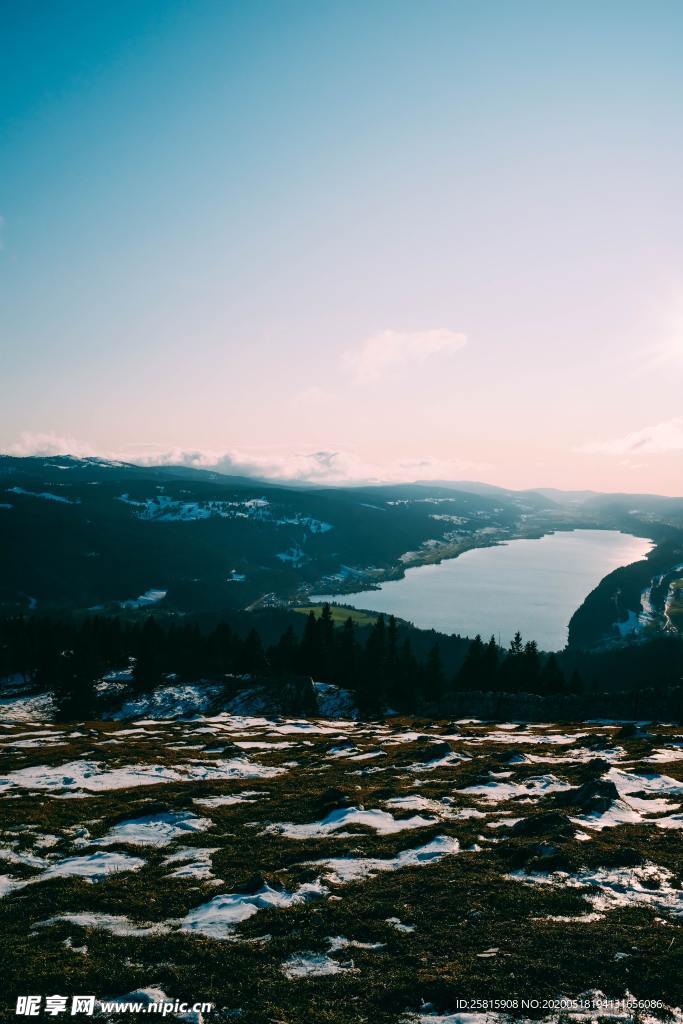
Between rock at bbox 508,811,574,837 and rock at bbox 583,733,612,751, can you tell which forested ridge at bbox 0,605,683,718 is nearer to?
rock at bbox 583,733,612,751

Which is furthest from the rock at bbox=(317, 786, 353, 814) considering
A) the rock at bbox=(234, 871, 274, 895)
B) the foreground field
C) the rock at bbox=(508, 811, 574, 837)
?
the rock at bbox=(234, 871, 274, 895)

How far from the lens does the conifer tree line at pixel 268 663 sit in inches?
3324

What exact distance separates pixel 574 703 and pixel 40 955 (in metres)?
71.2

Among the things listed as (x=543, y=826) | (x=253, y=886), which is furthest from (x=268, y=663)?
(x=253, y=886)

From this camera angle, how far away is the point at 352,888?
15.9 metres

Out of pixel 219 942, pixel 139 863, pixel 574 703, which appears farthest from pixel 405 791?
pixel 574 703

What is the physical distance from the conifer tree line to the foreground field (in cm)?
5050

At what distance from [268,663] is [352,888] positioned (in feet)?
297

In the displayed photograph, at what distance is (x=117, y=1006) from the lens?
10445 millimetres

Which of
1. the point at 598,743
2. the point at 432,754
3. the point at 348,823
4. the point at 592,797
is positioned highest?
the point at 592,797

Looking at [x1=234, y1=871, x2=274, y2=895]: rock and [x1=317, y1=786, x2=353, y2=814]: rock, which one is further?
[x1=317, y1=786, x2=353, y2=814]: rock

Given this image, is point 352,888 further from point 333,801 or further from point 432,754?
point 432,754

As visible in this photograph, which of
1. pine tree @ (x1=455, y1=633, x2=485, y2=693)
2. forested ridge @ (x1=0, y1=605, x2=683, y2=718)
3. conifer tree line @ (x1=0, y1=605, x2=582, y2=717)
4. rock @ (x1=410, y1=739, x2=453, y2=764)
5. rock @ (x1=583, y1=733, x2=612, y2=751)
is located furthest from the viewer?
pine tree @ (x1=455, y1=633, x2=485, y2=693)

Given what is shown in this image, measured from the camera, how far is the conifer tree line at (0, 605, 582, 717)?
8444 cm
